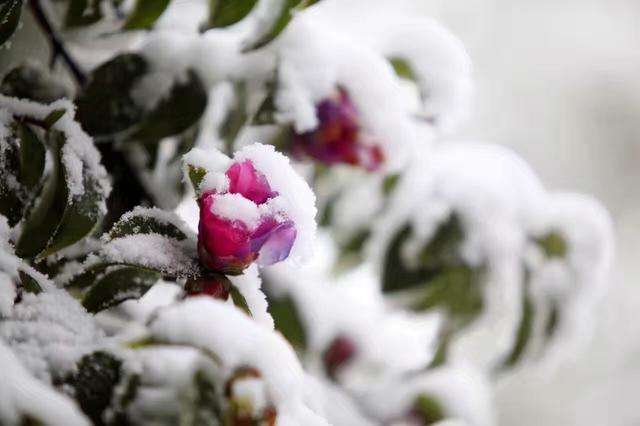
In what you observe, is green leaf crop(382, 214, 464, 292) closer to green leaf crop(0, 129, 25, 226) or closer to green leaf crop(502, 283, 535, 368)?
green leaf crop(502, 283, 535, 368)

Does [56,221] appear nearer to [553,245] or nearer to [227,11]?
[227,11]

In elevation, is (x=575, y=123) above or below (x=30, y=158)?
below

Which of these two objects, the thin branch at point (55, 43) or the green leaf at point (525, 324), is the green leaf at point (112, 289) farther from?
the green leaf at point (525, 324)

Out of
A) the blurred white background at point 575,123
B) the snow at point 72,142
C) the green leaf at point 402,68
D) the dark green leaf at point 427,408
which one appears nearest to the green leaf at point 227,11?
the snow at point 72,142

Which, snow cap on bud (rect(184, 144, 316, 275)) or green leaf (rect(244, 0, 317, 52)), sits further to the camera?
green leaf (rect(244, 0, 317, 52))

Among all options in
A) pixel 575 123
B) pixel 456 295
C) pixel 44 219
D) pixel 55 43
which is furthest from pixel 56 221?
pixel 575 123

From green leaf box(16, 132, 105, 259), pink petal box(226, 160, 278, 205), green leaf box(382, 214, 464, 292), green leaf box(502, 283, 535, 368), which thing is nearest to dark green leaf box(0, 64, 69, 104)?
green leaf box(16, 132, 105, 259)
